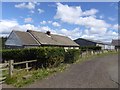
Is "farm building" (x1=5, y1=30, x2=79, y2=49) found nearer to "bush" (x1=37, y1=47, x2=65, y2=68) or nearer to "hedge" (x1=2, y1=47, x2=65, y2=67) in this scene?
"hedge" (x1=2, y1=47, x2=65, y2=67)

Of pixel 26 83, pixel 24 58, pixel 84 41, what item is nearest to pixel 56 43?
pixel 24 58

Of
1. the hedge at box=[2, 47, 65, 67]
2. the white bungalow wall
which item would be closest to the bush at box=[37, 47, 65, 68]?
the hedge at box=[2, 47, 65, 67]

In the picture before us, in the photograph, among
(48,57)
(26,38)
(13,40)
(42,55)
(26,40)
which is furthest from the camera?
(13,40)

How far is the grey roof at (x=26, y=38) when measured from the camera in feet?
129

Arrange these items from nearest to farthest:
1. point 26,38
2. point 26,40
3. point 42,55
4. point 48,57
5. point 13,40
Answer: point 42,55 < point 48,57 < point 26,40 < point 26,38 < point 13,40

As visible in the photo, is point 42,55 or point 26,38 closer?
point 42,55

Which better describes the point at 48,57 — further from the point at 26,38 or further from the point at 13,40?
the point at 13,40

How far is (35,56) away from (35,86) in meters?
7.62

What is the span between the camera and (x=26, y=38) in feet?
134

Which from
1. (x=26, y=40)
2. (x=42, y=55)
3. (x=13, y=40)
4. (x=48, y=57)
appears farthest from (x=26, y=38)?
(x=42, y=55)

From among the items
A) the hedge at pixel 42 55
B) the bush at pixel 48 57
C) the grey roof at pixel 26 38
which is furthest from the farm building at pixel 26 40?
the bush at pixel 48 57

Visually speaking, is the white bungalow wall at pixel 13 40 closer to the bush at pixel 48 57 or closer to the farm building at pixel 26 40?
the farm building at pixel 26 40

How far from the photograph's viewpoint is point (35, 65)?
57.2 ft

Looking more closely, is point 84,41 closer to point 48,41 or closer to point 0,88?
point 48,41
